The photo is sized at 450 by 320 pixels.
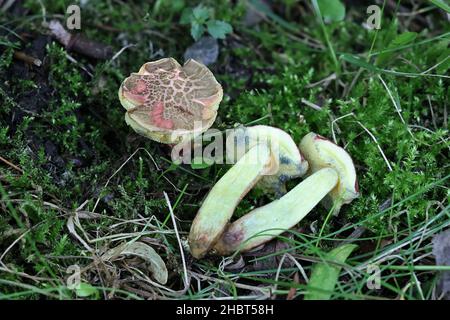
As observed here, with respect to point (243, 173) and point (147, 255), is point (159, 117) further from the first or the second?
point (147, 255)

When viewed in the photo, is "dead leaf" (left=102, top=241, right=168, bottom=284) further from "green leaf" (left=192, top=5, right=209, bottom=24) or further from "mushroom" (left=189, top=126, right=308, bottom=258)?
"green leaf" (left=192, top=5, right=209, bottom=24)

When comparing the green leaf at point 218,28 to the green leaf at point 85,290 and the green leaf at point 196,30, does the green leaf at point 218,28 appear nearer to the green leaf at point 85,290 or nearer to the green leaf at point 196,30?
the green leaf at point 196,30

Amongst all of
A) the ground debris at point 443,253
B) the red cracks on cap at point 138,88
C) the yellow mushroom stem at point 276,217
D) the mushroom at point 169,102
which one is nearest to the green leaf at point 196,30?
the mushroom at point 169,102

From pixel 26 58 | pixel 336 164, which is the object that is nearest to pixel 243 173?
pixel 336 164

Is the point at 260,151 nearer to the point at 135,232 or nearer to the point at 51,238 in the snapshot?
the point at 135,232

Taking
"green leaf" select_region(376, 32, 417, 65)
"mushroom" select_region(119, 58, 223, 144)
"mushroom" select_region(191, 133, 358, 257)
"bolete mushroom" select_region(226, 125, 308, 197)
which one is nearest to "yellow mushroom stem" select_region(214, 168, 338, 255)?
"mushroom" select_region(191, 133, 358, 257)
